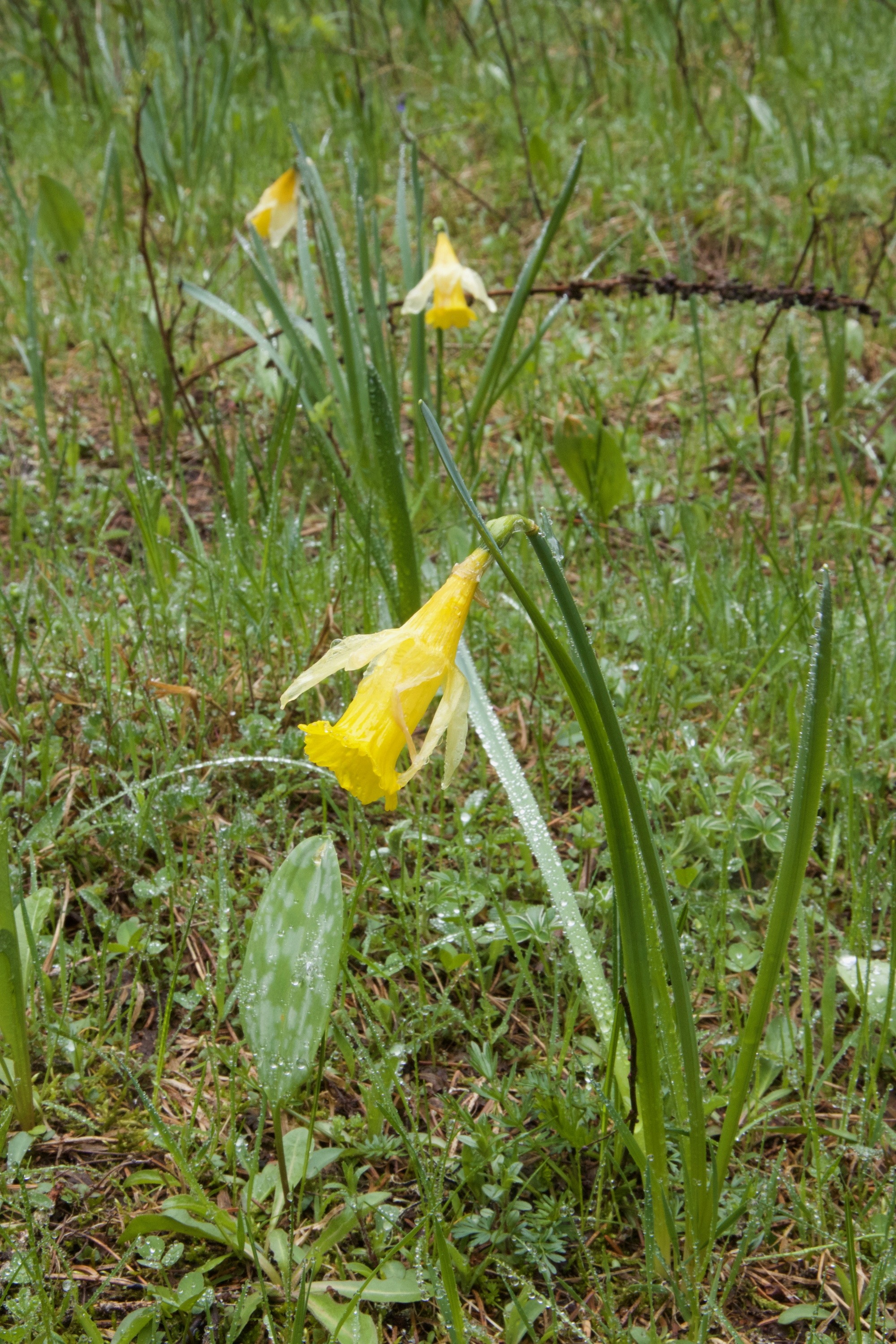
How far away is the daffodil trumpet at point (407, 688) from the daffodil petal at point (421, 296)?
67.0 inches

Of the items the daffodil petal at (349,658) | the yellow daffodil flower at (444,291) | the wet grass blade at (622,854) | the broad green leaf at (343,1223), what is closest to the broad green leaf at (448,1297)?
the broad green leaf at (343,1223)

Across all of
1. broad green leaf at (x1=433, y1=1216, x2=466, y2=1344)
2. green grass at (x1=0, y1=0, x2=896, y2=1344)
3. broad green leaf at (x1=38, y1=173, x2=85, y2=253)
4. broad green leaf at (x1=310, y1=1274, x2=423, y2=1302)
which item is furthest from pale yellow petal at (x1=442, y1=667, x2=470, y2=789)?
broad green leaf at (x1=38, y1=173, x2=85, y2=253)

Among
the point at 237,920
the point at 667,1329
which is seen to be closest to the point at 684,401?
the point at 237,920

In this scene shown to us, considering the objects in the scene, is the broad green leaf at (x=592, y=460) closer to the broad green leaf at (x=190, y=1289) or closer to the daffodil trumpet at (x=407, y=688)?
the daffodil trumpet at (x=407, y=688)

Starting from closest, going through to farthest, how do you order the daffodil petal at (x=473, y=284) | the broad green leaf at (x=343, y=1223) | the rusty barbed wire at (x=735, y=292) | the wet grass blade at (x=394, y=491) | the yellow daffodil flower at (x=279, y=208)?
the broad green leaf at (x=343, y=1223)
the wet grass blade at (x=394, y=491)
the rusty barbed wire at (x=735, y=292)
the daffodil petal at (x=473, y=284)
the yellow daffodil flower at (x=279, y=208)

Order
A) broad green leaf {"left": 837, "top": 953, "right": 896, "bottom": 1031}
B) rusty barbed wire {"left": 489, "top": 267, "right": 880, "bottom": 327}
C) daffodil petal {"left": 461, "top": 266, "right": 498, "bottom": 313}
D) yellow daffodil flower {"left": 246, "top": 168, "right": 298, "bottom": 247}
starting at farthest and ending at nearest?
yellow daffodil flower {"left": 246, "top": 168, "right": 298, "bottom": 247} < daffodil petal {"left": 461, "top": 266, "right": 498, "bottom": 313} < rusty barbed wire {"left": 489, "top": 267, "right": 880, "bottom": 327} < broad green leaf {"left": 837, "top": 953, "right": 896, "bottom": 1031}

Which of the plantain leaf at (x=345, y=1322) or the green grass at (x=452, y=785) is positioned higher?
the green grass at (x=452, y=785)

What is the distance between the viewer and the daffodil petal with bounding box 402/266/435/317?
8.36 feet

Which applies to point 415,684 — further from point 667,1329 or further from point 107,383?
point 107,383

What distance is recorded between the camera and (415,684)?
3.36 ft

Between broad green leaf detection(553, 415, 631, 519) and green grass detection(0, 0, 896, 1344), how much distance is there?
0.23 ft

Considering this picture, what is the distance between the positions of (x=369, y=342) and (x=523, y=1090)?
1.81 m

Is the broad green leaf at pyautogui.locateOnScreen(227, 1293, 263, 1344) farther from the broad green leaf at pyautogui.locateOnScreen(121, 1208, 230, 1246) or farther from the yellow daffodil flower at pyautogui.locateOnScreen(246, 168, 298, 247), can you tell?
the yellow daffodil flower at pyautogui.locateOnScreen(246, 168, 298, 247)

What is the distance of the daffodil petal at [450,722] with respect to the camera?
40.5 inches
